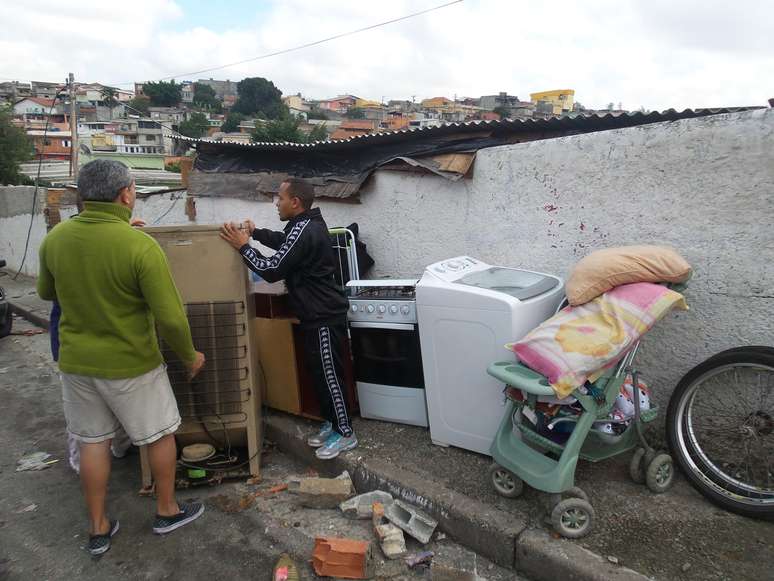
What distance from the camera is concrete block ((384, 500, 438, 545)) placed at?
2.68m

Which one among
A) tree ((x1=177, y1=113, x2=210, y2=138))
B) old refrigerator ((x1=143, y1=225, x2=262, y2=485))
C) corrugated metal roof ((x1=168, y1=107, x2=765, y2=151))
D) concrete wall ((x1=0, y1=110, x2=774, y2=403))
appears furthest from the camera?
tree ((x1=177, y1=113, x2=210, y2=138))

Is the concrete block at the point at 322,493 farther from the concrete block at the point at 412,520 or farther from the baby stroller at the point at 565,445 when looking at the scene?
the baby stroller at the point at 565,445

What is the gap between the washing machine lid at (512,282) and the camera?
9.69ft

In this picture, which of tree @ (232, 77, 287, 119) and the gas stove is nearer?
the gas stove

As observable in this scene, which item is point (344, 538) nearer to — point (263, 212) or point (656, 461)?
point (656, 461)

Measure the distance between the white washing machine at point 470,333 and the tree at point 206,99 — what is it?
4212 inches

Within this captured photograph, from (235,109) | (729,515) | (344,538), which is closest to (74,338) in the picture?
(344,538)

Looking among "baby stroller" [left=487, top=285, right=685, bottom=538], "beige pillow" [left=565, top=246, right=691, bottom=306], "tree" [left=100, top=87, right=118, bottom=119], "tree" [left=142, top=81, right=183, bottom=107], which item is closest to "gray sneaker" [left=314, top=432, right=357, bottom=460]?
"baby stroller" [left=487, top=285, right=685, bottom=538]

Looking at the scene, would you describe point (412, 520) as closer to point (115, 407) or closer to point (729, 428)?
point (115, 407)

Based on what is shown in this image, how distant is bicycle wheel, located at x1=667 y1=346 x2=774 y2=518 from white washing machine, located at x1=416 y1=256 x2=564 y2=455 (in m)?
0.85

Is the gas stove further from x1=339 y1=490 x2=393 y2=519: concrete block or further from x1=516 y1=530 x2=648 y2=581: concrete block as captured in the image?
x1=516 y1=530 x2=648 y2=581: concrete block

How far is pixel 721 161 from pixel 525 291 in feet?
4.10

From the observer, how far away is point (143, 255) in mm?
2416

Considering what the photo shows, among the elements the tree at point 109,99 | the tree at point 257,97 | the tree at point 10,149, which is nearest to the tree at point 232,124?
the tree at point 257,97
